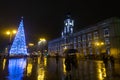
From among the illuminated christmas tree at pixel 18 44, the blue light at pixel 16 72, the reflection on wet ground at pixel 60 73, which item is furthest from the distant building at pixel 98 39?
the blue light at pixel 16 72

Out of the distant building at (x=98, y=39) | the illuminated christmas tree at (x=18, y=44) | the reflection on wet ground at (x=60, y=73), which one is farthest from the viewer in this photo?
the illuminated christmas tree at (x=18, y=44)

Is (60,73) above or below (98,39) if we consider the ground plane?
below

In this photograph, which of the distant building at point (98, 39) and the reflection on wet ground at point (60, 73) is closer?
the reflection on wet ground at point (60, 73)

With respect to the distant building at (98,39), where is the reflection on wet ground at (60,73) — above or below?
below

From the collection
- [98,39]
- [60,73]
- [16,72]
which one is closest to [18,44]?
[98,39]

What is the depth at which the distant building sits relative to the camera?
65.1m

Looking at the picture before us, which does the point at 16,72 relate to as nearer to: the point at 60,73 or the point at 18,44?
the point at 60,73

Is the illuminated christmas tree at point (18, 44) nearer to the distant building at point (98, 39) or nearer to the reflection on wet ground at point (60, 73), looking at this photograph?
the distant building at point (98, 39)

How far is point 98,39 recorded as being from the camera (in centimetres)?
7506

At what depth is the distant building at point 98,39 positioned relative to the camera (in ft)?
213

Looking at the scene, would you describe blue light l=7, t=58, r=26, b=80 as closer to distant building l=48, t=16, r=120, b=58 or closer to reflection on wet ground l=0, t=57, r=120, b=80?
reflection on wet ground l=0, t=57, r=120, b=80

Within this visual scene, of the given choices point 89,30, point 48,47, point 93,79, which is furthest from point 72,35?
point 93,79

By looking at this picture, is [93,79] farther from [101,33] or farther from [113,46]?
[101,33]

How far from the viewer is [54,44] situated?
128625 mm
